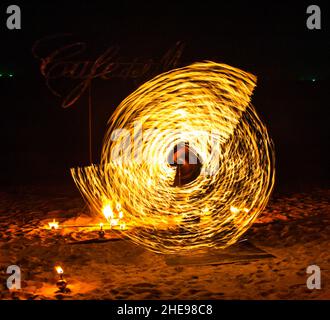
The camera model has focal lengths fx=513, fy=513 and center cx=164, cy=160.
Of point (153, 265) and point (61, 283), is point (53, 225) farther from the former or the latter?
point (61, 283)

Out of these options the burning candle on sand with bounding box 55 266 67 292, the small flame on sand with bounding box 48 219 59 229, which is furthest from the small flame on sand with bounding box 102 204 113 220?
the burning candle on sand with bounding box 55 266 67 292

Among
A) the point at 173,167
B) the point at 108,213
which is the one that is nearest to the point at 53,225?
the point at 108,213

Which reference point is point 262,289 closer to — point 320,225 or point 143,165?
point 320,225

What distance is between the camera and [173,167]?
8.23 metres

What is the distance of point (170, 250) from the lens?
5.32m

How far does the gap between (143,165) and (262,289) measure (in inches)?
148

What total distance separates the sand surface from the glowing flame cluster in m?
0.46

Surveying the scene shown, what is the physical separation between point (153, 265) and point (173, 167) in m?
3.52

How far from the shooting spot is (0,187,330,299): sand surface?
13.4ft

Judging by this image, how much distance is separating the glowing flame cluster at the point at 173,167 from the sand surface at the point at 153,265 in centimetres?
46

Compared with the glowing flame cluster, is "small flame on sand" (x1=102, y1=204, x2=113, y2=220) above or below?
below

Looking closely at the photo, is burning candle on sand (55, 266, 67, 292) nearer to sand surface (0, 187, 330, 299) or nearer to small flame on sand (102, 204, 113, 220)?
sand surface (0, 187, 330, 299)

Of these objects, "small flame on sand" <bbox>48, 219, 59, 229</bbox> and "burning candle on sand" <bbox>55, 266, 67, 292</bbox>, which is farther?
"small flame on sand" <bbox>48, 219, 59, 229</bbox>
